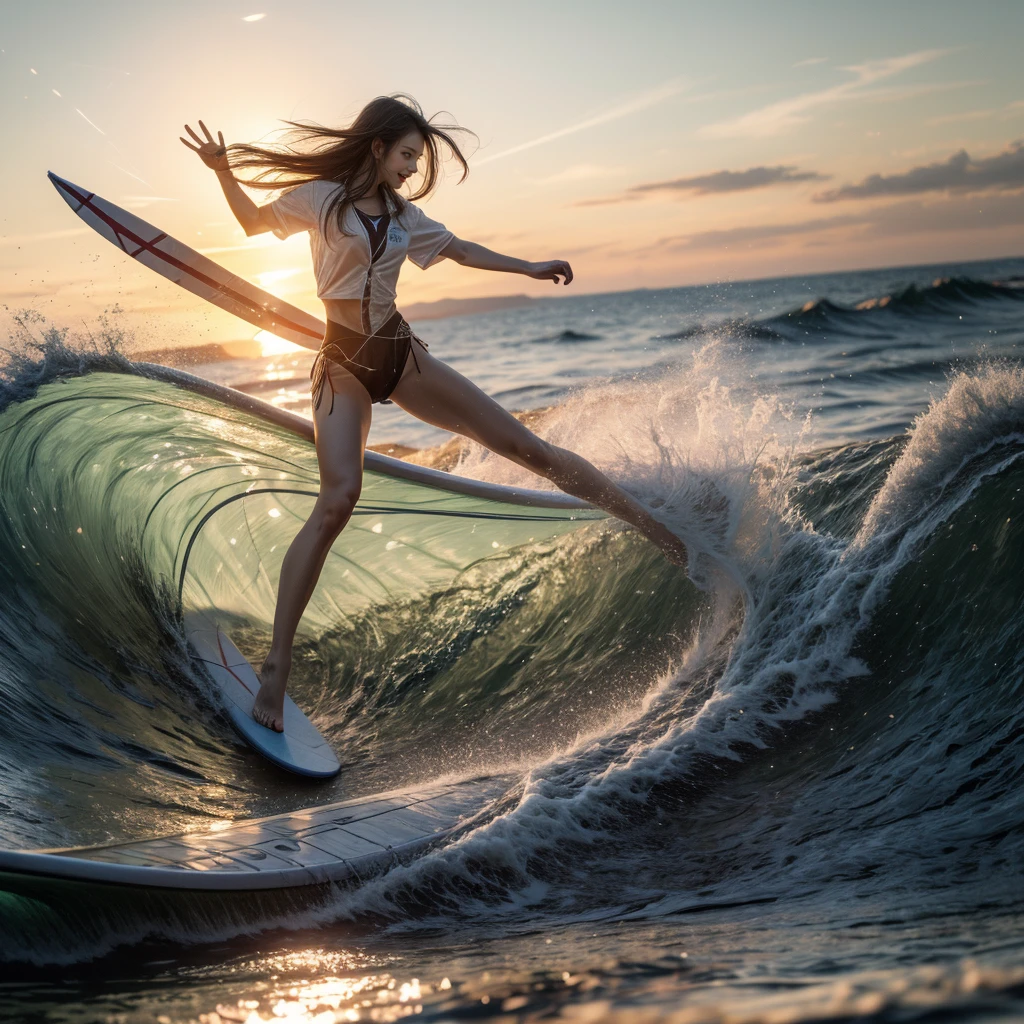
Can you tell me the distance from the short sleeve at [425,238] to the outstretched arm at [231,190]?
0.45 meters

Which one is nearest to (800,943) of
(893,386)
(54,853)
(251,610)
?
(54,853)

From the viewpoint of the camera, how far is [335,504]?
3.01m

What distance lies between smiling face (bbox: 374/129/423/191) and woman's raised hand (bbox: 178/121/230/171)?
Result: 46 centimetres

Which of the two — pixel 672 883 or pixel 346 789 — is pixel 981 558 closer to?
pixel 672 883

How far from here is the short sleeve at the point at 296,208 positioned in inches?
115

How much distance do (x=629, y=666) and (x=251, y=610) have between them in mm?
1672

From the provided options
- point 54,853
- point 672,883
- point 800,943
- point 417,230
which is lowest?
point 672,883

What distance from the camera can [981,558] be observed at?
3266 millimetres

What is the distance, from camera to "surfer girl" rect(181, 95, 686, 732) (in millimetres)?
2932

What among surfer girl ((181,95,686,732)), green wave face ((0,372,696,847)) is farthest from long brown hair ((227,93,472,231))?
green wave face ((0,372,696,847))

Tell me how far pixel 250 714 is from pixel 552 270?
6.15ft

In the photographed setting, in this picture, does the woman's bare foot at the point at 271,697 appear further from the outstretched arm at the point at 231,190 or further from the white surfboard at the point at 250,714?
the outstretched arm at the point at 231,190

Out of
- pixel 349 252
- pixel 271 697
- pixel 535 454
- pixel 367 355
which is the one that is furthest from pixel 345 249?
pixel 271 697

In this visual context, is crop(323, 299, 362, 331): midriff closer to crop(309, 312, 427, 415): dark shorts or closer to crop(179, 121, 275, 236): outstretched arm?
crop(309, 312, 427, 415): dark shorts
